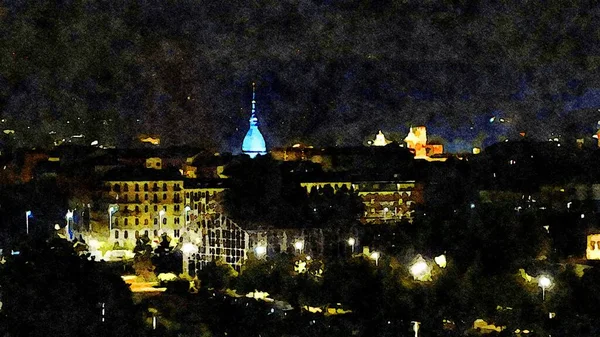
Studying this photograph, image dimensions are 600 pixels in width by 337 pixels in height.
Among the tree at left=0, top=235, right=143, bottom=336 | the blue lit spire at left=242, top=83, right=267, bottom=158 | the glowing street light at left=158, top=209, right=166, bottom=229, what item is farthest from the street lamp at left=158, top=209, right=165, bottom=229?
the blue lit spire at left=242, top=83, right=267, bottom=158

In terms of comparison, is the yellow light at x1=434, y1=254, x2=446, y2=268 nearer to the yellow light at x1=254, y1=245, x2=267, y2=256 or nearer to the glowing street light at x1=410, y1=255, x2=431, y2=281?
the glowing street light at x1=410, y1=255, x2=431, y2=281

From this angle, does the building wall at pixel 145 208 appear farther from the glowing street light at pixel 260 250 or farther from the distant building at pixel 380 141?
the distant building at pixel 380 141

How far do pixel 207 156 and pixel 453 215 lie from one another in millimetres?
8112

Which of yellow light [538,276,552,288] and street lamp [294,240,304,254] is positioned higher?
street lamp [294,240,304,254]

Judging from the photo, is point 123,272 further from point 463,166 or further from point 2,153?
point 2,153

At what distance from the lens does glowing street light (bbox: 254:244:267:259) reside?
7.92 m

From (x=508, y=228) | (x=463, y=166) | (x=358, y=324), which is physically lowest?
(x=358, y=324)

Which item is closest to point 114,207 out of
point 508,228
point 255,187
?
point 255,187

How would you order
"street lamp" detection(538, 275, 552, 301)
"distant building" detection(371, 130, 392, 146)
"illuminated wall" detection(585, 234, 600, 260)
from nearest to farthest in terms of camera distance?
1. "street lamp" detection(538, 275, 552, 301)
2. "illuminated wall" detection(585, 234, 600, 260)
3. "distant building" detection(371, 130, 392, 146)

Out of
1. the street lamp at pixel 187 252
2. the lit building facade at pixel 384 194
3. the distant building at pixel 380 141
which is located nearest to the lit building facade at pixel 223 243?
the street lamp at pixel 187 252

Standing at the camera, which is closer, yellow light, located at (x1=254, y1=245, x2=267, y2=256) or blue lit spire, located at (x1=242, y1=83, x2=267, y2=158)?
yellow light, located at (x1=254, y1=245, x2=267, y2=256)

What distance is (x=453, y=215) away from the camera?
29.6 feet

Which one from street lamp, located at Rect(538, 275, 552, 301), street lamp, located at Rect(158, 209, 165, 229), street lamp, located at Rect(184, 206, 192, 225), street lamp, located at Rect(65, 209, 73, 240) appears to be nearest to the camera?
street lamp, located at Rect(538, 275, 552, 301)

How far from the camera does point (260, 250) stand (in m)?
7.98
